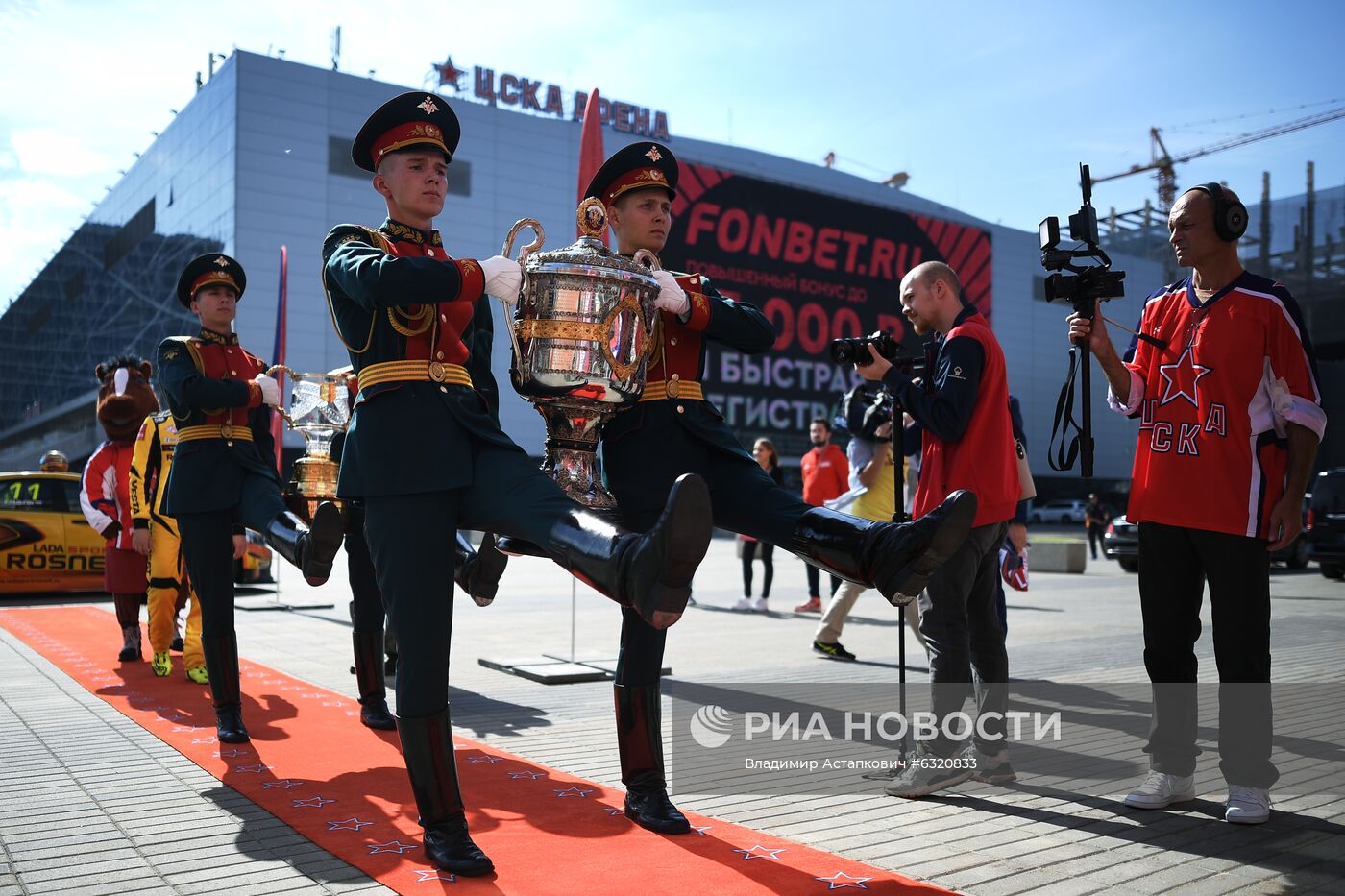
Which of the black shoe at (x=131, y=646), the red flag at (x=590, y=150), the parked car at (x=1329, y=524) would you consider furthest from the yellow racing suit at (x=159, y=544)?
the parked car at (x=1329, y=524)

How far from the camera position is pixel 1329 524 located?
688 inches

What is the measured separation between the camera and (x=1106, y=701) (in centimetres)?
658

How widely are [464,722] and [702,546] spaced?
11.8 ft

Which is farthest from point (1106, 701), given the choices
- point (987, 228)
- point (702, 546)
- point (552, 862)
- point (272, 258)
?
point (987, 228)

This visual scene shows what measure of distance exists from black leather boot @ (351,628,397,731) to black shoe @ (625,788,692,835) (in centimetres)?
210

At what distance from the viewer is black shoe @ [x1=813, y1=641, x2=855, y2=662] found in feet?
27.8

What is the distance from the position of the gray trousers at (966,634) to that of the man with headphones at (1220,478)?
0.59 m

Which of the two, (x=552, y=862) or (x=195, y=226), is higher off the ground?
(x=195, y=226)

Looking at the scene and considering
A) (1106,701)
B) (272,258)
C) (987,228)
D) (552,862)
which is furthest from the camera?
(987,228)

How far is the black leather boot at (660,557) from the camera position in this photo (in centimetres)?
260

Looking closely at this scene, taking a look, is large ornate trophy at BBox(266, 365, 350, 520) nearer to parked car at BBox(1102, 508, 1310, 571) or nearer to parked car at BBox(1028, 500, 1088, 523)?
parked car at BBox(1102, 508, 1310, 571)

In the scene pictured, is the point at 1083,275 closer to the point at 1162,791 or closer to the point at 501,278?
the point at 1162,791

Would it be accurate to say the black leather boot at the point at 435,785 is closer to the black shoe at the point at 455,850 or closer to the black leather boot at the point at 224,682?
the black shoe at the point at 455,850

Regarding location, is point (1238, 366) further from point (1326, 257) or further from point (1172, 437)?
point (1326, 257)
